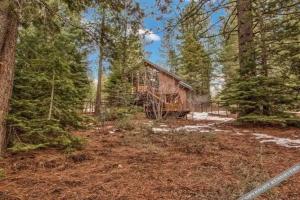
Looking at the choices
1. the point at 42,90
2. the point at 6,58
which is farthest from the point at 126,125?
the point at 6,58

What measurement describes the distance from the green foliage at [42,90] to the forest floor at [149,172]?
0.94 ft

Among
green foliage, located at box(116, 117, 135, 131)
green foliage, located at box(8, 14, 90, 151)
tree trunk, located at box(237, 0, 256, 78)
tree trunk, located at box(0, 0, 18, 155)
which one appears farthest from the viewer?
green foliage, located at box(116, 117, 135, 131)

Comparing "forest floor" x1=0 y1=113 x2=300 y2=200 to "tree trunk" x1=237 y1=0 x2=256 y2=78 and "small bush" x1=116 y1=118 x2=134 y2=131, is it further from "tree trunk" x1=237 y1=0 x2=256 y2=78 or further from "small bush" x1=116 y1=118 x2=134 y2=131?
"tree trunk" x1=237 y1=0 x2=256 y2=78

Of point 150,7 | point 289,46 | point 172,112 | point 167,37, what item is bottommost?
point 172,112

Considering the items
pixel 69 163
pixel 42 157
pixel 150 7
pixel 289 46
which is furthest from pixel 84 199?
pixel 150 7

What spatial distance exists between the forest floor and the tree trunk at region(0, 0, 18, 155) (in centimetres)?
67

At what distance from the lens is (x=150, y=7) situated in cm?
673

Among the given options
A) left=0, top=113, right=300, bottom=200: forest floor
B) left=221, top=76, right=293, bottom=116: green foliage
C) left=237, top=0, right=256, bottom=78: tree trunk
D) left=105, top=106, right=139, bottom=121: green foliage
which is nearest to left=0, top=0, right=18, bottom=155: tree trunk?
left=0, top=113, right=300, bottom=200: forest floor

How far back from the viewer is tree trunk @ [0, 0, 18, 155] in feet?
11.9

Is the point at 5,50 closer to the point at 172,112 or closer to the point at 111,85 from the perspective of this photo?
the point at 172,112

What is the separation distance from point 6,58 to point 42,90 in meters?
0.85

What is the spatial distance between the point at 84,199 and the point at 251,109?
7.13m

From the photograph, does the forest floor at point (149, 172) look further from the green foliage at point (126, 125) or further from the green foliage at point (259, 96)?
the green foliage at point (259, 96)

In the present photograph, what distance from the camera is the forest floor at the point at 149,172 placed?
7.82ft
